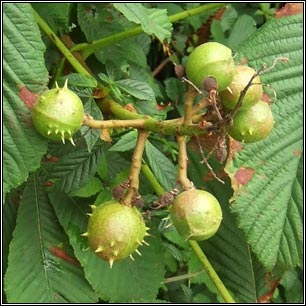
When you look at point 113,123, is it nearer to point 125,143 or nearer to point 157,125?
point 157,125

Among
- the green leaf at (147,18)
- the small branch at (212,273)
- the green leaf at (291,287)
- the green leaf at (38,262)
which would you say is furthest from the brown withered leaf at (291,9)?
the green leaf at (291,287)

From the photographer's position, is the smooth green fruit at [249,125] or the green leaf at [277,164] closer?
the smooth green fruit at [249,125]

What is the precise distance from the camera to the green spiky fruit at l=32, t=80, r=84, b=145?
1187 millimetres

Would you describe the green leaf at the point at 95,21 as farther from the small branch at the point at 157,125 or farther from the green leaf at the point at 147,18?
the small branch at the point at 157,125

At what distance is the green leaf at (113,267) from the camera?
177 cm

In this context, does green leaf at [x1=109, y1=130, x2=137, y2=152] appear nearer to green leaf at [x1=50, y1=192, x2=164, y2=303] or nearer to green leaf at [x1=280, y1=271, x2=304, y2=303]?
green leaf at [x1=50, y1=192, x2=164, y2=303]

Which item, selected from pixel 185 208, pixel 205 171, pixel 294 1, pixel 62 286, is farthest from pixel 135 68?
pixel 185 208

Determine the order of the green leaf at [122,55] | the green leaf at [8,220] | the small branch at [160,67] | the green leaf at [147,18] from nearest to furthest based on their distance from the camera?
1. the green leaf at [147,18]
2. the green leaf at [8,220]
3. the green leaf at [122,55]
4. the small branch at [160,67]

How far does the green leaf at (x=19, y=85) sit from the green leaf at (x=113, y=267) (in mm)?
453

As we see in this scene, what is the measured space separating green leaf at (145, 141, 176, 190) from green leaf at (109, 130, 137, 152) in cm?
4

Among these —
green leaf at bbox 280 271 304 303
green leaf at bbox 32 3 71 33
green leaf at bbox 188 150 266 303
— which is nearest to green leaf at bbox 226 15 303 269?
green leaf at bbox 188 150 266 303

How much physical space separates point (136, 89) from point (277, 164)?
416mm

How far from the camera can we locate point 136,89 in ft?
5.52

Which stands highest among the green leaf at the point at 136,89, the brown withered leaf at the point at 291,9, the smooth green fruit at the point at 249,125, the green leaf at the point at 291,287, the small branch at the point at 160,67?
the brown withered leaf at the point at 291,9
